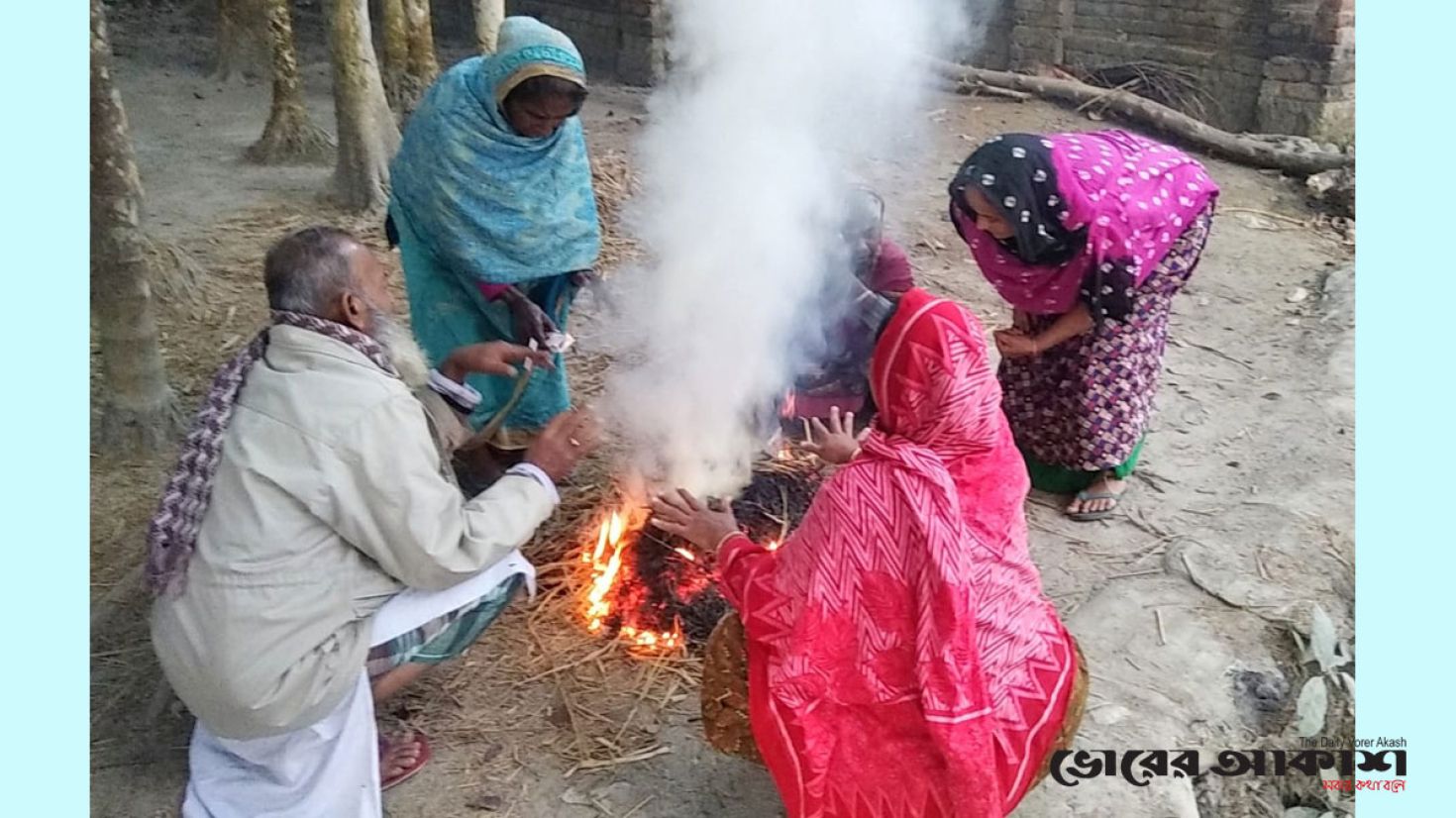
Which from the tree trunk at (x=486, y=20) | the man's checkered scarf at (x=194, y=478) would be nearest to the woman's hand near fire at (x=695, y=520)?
the man's checkered scarf at (x=194, y=478)

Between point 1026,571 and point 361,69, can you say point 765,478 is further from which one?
point 361,69

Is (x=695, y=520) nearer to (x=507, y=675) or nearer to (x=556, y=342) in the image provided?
(x=507, y=675)

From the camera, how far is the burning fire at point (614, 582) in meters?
3.45

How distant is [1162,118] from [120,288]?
25.1 feet

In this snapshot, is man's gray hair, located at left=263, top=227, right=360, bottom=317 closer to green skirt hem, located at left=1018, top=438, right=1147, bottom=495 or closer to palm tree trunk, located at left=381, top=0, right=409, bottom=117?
green skirt hem, located at left=1018, top=438, right=1147, bottom=495

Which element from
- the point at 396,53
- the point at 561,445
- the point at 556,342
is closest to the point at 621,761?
the point at 561,445

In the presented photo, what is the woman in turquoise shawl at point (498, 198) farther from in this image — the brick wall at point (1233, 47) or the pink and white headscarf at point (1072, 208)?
the brick wall at point (1233, 47)

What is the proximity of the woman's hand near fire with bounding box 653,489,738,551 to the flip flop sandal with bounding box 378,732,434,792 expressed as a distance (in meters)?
0.92

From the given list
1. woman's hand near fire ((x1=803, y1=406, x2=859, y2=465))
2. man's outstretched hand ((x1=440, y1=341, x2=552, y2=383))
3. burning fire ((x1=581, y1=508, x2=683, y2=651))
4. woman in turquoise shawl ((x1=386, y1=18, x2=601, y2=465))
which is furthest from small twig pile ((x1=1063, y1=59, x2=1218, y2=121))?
woman's hand near fire ((x1=803, y1=406, x2=859, y2=465))

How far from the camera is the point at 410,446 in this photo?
236 cm

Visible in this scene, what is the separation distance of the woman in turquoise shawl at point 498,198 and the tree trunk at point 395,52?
11.6 feet

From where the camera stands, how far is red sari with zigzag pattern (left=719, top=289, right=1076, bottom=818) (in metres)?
2.32

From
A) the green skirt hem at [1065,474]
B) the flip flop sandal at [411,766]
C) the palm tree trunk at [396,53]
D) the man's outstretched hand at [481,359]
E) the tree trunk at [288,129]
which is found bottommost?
the flip flop sandal at [411,766]

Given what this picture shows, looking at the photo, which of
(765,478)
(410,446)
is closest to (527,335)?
(765,478)
